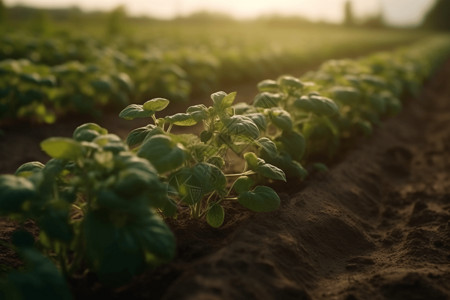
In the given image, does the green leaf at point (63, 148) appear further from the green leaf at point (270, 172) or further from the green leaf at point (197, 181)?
the green leaf at point (270, 172)

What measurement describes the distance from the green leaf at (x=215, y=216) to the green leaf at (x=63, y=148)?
92 cm

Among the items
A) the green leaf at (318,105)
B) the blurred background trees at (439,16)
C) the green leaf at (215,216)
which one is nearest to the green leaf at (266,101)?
the green leaf at (318,105)

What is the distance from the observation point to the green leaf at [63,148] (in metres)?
1.84

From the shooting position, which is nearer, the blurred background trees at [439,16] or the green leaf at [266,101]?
the green leaf at [266,101]

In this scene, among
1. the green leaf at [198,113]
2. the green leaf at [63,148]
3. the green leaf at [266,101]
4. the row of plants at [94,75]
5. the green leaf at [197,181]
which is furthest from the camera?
the row of plants at [94,75]

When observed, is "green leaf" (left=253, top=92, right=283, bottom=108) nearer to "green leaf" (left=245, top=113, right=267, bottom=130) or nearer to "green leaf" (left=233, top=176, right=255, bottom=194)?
"green leaf" (left=245, top=113, right=267, bottom=130)

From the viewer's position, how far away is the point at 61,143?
1.84 metres

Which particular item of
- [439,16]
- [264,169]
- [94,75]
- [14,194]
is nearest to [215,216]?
[264,169]

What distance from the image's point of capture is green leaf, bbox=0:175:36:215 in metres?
1.66

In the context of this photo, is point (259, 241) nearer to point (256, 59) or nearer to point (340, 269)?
point (340, 269)

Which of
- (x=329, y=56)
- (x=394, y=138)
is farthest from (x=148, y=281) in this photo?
(x=329, y=56)

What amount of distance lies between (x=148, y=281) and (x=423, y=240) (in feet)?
6.23

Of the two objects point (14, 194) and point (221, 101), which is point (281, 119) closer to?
point (221, 101)

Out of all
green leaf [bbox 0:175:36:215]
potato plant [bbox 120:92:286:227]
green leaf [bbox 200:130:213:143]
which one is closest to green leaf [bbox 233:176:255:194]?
potato plant [bbox 120:92:286:227]
